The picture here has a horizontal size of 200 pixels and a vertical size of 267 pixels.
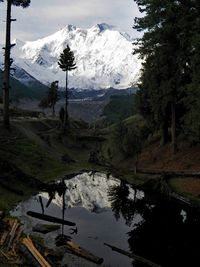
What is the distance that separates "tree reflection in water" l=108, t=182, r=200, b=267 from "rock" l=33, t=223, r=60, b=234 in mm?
4523

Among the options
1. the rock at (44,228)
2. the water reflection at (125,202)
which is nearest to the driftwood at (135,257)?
the rock at (44,228)

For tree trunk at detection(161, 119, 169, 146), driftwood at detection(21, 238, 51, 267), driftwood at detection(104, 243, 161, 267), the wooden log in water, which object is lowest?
driftwood at detection(104, 243, 161, 267)

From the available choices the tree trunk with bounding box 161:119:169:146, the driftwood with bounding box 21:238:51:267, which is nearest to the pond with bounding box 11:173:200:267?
the driftwood with bounding box 21:238:51:267

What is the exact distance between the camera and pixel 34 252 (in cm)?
1902

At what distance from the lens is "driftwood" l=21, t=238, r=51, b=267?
1827 cm

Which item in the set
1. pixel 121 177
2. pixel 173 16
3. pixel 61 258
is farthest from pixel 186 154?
pixel 61 258

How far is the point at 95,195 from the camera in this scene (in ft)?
126

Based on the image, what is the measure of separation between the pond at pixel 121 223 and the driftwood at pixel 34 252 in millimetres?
1718

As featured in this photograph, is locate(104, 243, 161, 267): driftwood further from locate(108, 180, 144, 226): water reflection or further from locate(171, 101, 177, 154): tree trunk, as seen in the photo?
locate(171, 101, 177, 154): tree trunk

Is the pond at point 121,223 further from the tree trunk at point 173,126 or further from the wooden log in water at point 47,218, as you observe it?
the tree trunk at point 173,126

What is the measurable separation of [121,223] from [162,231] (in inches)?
115

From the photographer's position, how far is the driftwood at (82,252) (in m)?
20.9

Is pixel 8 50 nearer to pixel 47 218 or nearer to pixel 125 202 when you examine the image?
pixel 125 202

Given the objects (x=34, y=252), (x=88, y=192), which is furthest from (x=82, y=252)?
(x=88, y=192)
